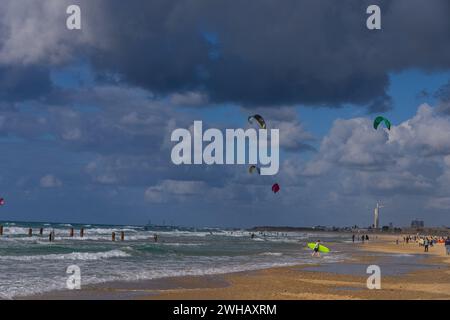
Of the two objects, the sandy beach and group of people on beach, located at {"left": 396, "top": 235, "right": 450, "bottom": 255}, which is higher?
the sandy beach

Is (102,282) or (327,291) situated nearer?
(327,291)

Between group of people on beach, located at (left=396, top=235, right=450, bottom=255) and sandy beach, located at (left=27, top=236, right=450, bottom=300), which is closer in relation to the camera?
sandy beach, located at (left=27, top=236, right=450, bottom=300)

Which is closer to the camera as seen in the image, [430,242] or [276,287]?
[276,287]

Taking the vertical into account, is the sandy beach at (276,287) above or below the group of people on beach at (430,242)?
above

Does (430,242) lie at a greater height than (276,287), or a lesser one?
lesser

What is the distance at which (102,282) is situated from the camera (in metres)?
20.9

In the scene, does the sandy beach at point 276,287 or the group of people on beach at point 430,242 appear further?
the group of people on beach at point 430,242
